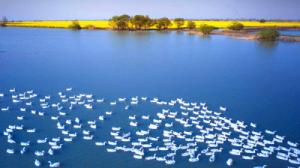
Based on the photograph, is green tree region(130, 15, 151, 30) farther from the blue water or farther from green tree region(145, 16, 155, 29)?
the blue water

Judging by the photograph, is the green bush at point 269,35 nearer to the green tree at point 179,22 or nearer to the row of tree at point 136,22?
the row of tree at point 136,22

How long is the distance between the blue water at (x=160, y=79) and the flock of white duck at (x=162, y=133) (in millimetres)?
594

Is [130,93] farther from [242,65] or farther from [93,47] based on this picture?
[93,47]

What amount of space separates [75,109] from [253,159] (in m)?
12.3

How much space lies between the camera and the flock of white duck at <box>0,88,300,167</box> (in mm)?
16641

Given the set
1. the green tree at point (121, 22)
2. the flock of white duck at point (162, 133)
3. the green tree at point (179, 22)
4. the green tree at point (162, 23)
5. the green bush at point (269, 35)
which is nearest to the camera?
the flock of white duck at point (162, 133)

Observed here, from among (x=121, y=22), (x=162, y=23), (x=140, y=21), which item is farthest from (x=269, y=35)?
(x=121, y=22)

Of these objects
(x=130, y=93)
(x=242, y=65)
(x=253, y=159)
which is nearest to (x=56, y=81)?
(x=130, y=93)

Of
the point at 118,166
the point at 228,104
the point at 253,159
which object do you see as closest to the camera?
the point at 118,166

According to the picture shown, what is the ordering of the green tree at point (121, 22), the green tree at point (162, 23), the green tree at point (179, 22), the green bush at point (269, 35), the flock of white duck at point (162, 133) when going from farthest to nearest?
the green tree at point (179, 22)
the green tree at point (162, 23)
the green tree at point (121, 22)
the green bush at point (269, 35)
the flock of white duck at point (162, 133)

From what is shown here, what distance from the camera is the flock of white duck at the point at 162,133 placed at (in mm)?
16641

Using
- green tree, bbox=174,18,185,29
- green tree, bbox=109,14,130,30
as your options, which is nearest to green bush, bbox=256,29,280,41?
green tree, bbox=109,14,130,30

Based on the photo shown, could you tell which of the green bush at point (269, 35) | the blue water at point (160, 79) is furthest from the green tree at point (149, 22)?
the blue water at point (160, 79)

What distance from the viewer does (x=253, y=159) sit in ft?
54.2
